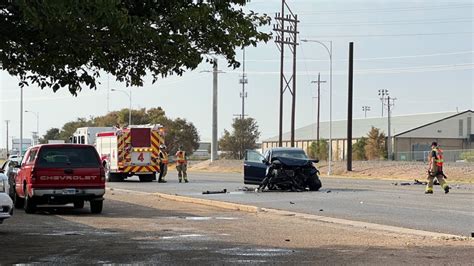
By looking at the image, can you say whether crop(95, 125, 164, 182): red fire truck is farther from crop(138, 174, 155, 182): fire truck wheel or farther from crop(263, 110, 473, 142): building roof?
crop(263, 110, 473, 142): building roof

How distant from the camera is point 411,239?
12.2 m

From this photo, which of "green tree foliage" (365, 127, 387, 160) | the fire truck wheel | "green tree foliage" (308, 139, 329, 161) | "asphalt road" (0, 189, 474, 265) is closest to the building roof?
"green tree foliage" (365, 127, 387, 160)

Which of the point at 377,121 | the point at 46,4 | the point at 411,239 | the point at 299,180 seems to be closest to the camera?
the point at 46,4

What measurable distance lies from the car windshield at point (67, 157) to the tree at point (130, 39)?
5.99m

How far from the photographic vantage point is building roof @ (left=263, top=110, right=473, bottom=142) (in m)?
106

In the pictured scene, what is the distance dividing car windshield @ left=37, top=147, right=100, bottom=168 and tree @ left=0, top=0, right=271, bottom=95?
5992mm

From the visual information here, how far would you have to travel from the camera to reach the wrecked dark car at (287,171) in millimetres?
25969

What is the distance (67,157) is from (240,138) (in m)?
99.1

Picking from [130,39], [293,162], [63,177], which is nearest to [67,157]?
[63,177]

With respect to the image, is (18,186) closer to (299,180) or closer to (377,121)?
(299,180)

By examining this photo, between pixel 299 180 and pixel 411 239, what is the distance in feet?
46.5

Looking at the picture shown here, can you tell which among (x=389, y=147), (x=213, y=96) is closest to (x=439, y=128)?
(x=389, y=147)

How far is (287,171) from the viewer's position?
85.8 ft

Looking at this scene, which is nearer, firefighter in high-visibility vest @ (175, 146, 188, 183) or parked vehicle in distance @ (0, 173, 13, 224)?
parked vehicle in distance @ (0, 173, 13, 224)
